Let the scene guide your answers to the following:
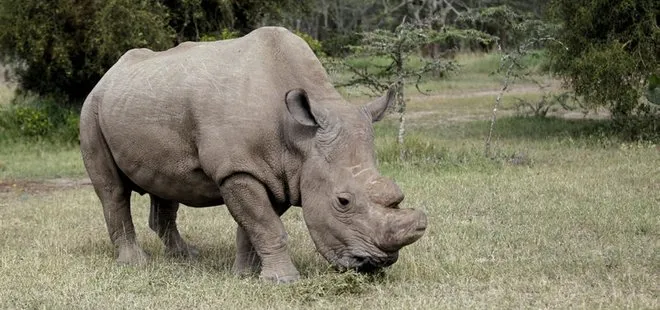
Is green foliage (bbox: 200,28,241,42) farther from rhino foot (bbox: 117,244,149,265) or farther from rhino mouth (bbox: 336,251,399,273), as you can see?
rhino mouth (bbox: 336,251,399,273)

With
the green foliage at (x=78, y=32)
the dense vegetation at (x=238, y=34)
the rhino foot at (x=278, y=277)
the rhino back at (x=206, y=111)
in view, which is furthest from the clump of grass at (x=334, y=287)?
the green foliage at (x=78, y=32)

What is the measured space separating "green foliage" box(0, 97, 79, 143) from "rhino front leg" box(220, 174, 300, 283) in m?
11.6

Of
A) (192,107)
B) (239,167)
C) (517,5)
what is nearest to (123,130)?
(192,107)

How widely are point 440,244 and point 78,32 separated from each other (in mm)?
11205

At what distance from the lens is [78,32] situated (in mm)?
17641

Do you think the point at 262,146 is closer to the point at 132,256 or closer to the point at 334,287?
the point at 334,287

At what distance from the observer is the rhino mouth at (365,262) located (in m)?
6.42

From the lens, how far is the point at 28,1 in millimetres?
17266

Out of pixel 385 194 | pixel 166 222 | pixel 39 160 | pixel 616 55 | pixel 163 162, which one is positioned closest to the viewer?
pixel 385 194

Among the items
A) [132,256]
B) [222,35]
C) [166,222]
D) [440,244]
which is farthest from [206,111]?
[222,35]

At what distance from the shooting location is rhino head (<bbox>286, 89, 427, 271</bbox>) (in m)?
6.31

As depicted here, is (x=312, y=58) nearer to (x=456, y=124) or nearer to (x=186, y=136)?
(x=186, y=136)

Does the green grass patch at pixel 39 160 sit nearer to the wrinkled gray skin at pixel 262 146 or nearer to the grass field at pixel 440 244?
the grass field at pixel 440 244

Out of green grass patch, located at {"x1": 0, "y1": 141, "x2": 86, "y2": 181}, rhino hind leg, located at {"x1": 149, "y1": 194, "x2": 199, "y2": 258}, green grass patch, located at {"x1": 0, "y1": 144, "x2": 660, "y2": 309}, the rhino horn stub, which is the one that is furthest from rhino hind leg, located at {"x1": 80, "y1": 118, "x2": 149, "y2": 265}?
green grass patch, located at {"x1": 0, "y1": 141, "x2": 86, "y2": 181}
